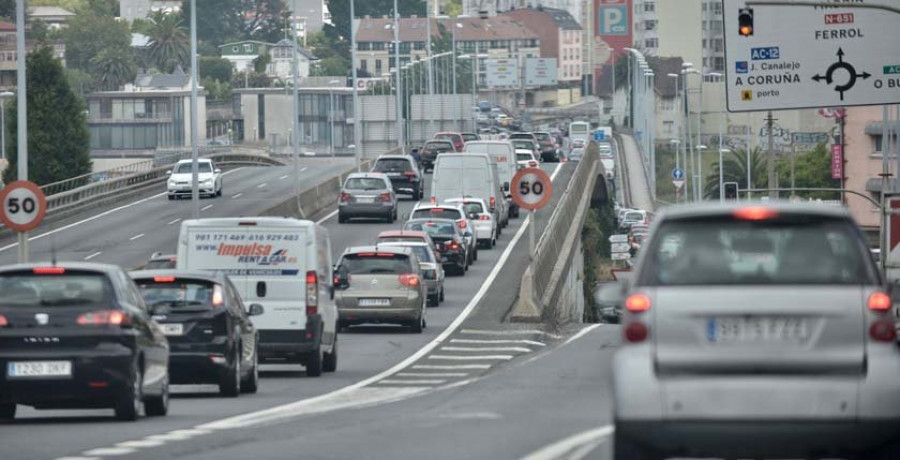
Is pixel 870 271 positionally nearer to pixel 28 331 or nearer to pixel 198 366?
pixel 28 331

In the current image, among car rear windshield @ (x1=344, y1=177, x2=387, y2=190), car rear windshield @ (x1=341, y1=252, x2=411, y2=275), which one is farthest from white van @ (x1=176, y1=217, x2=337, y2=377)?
car rear windshield @ (x1=344, y1=177, x2=387, y2=190)

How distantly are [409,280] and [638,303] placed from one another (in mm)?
26763

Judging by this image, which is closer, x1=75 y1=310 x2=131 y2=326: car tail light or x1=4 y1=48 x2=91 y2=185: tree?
x1=75 y1=310 x2=131 y2=326: car tail light

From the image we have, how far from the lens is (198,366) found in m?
21.8

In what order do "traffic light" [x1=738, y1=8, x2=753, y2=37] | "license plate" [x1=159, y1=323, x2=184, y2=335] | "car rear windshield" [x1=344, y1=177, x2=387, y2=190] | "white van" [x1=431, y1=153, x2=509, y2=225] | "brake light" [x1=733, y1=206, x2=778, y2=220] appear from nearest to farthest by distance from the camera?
1. "brake light" [x1=733, y1=206, x2=778, y2=220]
2. "license plate" [x1=159, y1=323, x2=184, y2=335]
3. "traffic light" [x1=738, y1=8, x2=753, y2=37]
4. "white van" [x1=431, y1=153, x2=509, y2=225]
5. "car rear windshield" [x1=344, y1=177, x2=387, y2=190]

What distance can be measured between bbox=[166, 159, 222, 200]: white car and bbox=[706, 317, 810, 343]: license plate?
2814 inches

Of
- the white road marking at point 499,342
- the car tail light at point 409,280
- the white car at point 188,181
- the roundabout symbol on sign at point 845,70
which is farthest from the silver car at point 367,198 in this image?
the white road marking at point 499,342

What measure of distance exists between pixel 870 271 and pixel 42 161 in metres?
104

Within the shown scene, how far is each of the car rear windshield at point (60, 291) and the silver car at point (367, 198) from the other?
49564 millimetres

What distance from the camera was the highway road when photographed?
16344 millimetres

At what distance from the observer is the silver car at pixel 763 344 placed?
Result: 10.8 metres

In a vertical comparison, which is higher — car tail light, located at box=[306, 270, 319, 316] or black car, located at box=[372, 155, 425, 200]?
black car, located at box=[372, 155, 425, 200]

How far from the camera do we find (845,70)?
4100 centimetres

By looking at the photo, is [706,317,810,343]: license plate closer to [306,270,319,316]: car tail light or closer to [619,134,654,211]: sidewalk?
[306,270,319,316]: car tail light
